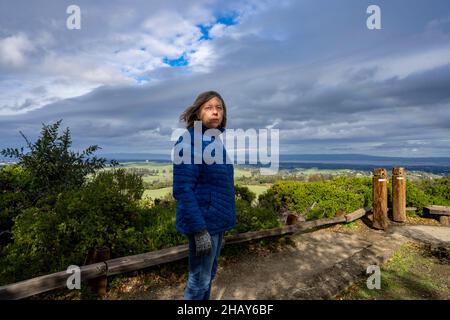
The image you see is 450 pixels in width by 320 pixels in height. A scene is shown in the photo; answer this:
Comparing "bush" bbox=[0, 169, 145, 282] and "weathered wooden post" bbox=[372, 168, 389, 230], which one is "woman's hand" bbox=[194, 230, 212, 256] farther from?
"weathered wooden post" bbox=[372, 168, 389, 230]

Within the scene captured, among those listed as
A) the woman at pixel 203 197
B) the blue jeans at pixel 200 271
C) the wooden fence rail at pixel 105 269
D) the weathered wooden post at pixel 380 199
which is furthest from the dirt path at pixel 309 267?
the woman at pixel 203 197

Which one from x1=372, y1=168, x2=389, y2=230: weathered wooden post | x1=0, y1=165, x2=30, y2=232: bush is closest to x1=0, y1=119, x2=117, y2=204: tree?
x1=0, y1=165, x2=30, y2=232: bush

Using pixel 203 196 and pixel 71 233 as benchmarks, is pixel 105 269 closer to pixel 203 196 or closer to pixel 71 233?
Answer: pixel 71 233

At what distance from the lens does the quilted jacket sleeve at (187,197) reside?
281 centimetres

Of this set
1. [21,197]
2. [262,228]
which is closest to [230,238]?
[262,228]

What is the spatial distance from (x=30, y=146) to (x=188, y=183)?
5.37 meters

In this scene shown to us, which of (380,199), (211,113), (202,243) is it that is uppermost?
(211,113)

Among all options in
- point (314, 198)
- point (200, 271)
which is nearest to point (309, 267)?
point (200, 271)

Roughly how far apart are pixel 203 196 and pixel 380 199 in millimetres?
7496

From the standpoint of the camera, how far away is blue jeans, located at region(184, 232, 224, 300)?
3084mm

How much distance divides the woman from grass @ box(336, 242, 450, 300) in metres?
2.52

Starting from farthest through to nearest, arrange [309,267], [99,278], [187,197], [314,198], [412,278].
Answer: [314,198]
[309,267]
[412,278]
[99,278]
[187,197]

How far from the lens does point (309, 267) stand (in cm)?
598

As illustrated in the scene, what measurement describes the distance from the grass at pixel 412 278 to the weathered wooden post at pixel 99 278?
3323 millimetres
